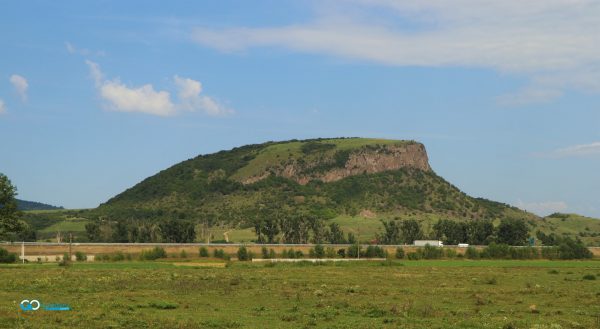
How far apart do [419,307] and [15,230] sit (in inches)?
2664

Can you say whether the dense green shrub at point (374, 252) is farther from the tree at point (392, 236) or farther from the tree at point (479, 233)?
the tree at point (479, 233)

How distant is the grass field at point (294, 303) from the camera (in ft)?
107

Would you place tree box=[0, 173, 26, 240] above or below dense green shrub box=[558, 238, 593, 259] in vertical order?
above

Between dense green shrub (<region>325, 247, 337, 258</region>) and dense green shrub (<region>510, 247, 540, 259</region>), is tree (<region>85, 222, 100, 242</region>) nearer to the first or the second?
dense green shrub (<region>325, 247, 337, 258</region>)

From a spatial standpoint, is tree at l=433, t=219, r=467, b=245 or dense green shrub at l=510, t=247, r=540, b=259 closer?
dense green shrub at l=510, t=247, r=540, b=259

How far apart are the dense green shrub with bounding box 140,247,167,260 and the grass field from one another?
53739 mm

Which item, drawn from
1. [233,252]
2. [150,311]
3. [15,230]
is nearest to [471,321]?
[150,311]

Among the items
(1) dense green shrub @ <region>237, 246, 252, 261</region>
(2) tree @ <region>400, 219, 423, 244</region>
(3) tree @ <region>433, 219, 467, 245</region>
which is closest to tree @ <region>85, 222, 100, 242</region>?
(1) dense green shrub @ <region>237, 246, 252, 261</region>

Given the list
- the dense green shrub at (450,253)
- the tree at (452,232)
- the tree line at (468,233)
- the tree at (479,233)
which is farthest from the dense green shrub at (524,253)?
the tree at (452,232)

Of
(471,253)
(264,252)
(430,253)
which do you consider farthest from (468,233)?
(264,252)

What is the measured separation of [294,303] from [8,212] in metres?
61.3

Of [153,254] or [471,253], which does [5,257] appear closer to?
[153,254]

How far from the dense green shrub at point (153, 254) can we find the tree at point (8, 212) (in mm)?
25782

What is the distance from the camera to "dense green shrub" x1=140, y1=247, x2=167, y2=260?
116 metres
